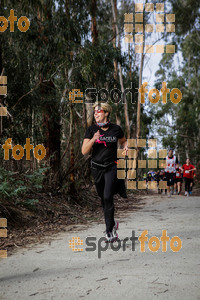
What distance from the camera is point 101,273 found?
3.28 metres

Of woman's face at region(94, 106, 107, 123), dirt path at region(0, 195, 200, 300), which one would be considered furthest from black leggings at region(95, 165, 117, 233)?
woman's face at region(94, 106, 107, 123)

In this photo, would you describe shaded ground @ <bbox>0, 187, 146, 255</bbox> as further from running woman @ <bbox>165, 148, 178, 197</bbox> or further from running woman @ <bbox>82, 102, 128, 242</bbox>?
running woman @ <bbox>165, 148, 178, 197</bbox>

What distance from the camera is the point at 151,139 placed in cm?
2788

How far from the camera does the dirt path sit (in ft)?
9.17

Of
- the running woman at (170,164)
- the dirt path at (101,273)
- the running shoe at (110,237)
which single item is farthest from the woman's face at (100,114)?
the running woman at (170,164)


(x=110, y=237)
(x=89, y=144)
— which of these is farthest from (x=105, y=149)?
(x=110, y=237)

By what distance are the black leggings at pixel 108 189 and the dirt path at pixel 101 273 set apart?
36cm

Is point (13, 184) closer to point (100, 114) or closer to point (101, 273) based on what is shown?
point (100, 114)

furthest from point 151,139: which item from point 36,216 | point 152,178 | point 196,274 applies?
point 196,274

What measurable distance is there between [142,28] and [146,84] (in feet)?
9.68

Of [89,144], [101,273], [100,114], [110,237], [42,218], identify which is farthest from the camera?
[42,218]

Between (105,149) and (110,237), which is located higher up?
(105,149)

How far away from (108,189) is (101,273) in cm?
115

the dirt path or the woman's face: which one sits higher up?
the woman's face
